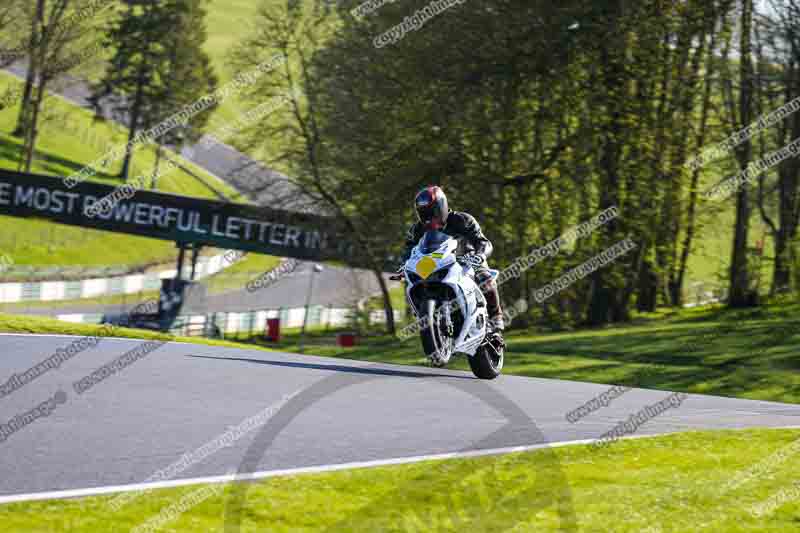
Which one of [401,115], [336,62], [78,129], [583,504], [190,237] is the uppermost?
[78,129]

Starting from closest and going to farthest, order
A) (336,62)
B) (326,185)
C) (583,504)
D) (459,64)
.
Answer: (583,504), (459,64), (336,62), (326,185)

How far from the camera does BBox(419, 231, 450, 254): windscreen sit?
11.3 meters

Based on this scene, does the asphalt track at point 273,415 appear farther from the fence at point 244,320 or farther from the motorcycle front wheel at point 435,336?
the fence at point 244,320

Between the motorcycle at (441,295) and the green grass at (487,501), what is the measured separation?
10.5 ft

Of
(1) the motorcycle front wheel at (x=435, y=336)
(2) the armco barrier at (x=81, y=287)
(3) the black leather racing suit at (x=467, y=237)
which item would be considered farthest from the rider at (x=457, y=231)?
(2) the armco barrier at (x=81, y=287)

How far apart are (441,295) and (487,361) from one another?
2.18m

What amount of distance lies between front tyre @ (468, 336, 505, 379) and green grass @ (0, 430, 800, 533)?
498cm

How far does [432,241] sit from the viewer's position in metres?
11.4

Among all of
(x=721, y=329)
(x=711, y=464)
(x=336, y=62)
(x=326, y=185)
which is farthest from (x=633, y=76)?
(x=711, y=464)

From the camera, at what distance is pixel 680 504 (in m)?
6.80

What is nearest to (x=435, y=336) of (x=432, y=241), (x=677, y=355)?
(x=432, y=241)

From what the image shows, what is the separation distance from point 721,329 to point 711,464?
1848 centimetres

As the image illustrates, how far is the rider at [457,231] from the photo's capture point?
37.4 ft

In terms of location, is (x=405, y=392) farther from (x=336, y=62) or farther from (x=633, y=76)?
(x=336, y=62)
